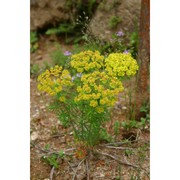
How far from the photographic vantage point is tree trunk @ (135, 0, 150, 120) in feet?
12.0

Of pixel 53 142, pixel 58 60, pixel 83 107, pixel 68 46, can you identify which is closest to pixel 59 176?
pixel 53 142

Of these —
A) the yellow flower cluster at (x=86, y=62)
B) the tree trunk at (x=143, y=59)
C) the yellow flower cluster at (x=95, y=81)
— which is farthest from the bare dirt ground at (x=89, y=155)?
the yellow flower cluster at (x=86, y=62)

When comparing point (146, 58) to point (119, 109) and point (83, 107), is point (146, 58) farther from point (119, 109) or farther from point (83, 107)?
point (83, 107)

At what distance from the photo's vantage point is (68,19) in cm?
521

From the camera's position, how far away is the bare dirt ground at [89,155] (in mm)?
3432

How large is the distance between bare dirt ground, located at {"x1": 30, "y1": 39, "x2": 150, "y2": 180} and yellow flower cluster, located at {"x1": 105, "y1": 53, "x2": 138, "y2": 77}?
782 mm

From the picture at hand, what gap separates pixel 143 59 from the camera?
3.78 metres

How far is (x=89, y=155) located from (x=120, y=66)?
2.76ft

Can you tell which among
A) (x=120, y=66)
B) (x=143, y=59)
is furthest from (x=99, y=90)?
(x=143, y=59)

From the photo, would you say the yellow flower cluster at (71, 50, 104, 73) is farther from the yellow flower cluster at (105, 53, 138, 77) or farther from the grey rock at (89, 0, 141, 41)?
the grey rock at (89, 0, 141, 41)

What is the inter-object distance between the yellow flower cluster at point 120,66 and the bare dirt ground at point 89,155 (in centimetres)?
78

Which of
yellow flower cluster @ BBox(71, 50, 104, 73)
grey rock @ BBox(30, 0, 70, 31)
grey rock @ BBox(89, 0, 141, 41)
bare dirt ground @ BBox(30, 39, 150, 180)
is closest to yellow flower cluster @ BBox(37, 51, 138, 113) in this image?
yellow flower cluster @ BBox(71, 50, 104, 73)

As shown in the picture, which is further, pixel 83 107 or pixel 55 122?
pixel 55 122

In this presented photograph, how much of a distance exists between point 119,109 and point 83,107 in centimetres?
115
